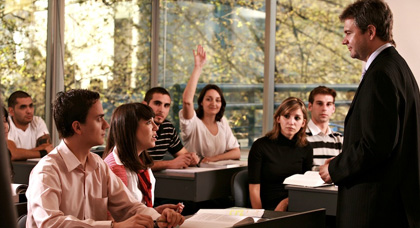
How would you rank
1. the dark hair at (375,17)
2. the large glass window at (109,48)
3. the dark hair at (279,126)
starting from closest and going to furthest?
the dark hair at (375,17) < the dark hair at (279,126) < the large glass window at (109,48)

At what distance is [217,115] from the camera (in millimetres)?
5426

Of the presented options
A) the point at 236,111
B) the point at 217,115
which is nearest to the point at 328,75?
the point at 236,111

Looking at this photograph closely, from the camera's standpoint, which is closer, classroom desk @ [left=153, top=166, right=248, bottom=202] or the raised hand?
classroom desk @ [left=153, top=166, right=248, bottom=202]

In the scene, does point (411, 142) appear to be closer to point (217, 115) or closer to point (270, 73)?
point (217, 115)

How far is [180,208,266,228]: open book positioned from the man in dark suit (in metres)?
0.36

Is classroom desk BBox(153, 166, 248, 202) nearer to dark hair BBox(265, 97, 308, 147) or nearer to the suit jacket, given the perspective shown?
dark hair BBox(265, 97, 308, 147)

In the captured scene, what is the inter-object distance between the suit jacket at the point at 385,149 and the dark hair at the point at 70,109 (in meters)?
1.03

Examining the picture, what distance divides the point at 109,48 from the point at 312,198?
12.5 feet

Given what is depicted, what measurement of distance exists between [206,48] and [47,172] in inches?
201

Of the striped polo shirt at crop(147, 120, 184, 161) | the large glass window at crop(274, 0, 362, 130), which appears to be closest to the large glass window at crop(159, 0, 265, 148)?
the large glass window at crop(274, 0, 362, 130)

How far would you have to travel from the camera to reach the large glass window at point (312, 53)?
6449 millimetres

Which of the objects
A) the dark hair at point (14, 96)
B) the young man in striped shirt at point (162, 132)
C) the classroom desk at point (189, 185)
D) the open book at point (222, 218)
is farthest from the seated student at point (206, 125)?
the open book at point (222, 218)

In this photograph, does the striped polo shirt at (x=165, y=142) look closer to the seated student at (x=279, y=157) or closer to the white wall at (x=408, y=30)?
the seated student at (x=279, y=157)

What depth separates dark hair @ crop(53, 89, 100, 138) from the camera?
87.7 inches
